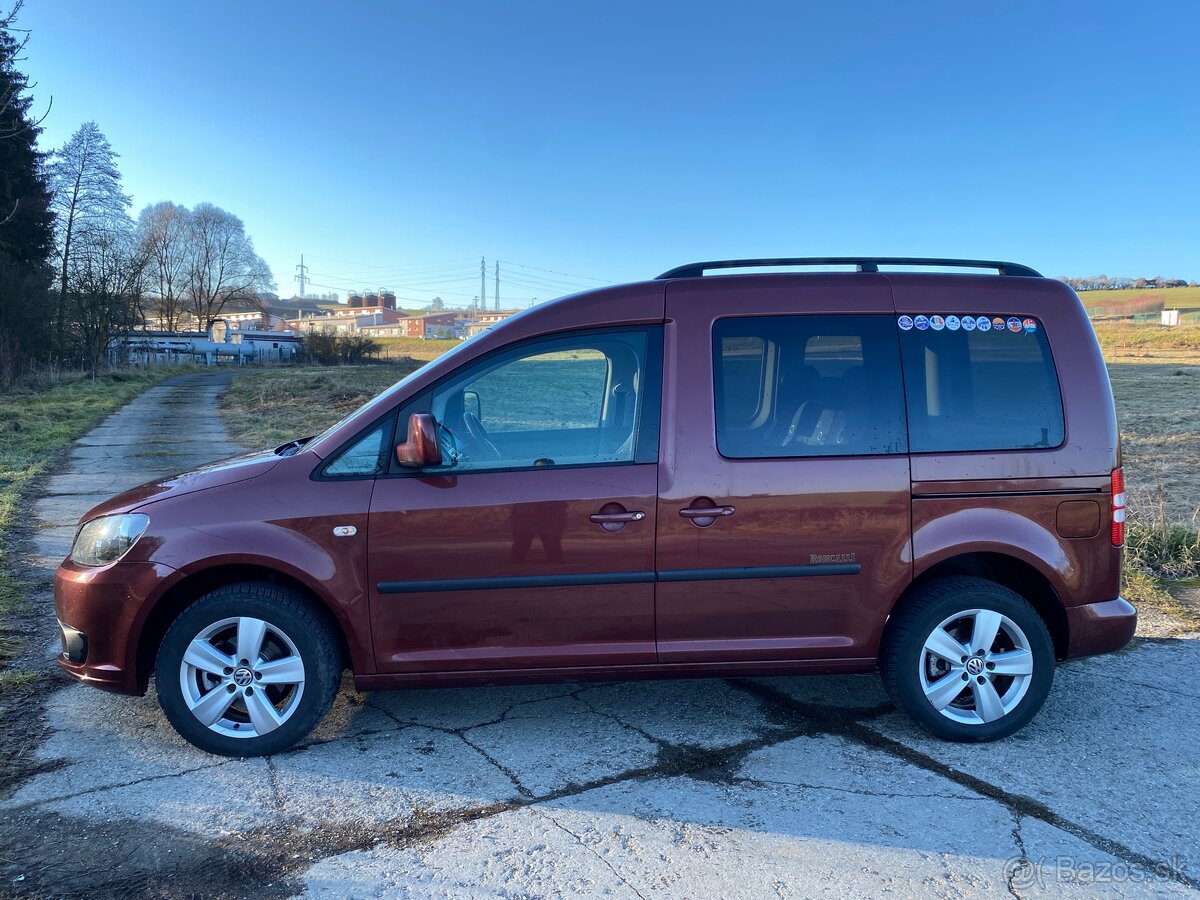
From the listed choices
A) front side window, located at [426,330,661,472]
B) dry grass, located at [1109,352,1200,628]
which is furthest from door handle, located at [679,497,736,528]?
dry grass, located at [1109,352,1200,628]

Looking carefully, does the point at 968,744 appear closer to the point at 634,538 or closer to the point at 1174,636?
the point at 634,538

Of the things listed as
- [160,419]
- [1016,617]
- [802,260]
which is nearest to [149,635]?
[802,260]

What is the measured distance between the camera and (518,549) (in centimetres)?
349

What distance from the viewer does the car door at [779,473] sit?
3.56 meters

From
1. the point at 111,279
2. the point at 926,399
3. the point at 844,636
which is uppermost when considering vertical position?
the point at 111,279

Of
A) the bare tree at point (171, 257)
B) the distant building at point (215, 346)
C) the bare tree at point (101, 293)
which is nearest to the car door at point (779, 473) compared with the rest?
the bare tree at point (101, 293)

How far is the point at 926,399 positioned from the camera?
12.3 ft

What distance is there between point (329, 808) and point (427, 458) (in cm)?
138

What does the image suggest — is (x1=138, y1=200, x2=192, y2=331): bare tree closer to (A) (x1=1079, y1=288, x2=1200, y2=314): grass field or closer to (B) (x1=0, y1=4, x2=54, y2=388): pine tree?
(B) (x1=0, y1=4, x2=54, y2=388): pine tree

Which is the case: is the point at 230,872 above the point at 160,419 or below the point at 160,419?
below

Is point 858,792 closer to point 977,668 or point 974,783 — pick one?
point 974,783

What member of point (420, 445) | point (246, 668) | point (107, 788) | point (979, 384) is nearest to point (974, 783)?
point (979, 384)

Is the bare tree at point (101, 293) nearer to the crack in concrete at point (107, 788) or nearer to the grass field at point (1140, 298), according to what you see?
the crack in concrete at point (107, 788)

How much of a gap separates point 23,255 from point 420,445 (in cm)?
3521
